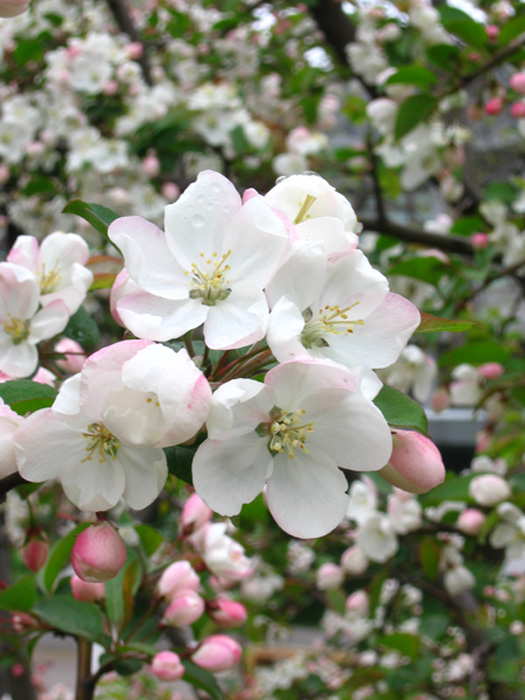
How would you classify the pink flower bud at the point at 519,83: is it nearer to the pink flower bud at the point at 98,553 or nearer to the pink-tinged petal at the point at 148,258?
the pink-tinged petal at the point at 148,258

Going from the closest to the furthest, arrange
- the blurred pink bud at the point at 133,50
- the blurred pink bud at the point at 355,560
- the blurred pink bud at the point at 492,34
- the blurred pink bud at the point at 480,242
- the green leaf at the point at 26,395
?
the green leaf at the point at 26,395 → the blurred pink bud at the point at 355,560 → the blurred pink bud at the point at 492,34 → the blurred pink bud at the point at 480,242 → the blurred pink bud at the point at 133,50

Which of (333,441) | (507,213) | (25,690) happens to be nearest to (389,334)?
(333,441)

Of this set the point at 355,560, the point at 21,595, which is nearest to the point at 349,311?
the point at 21,595

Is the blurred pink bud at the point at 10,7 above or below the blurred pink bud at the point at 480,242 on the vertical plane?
above

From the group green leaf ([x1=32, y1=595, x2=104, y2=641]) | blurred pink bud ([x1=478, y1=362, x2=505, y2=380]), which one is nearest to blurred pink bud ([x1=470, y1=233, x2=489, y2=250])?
blurred pink bud ([x1=478, y1=362, x2=505, y2=380])

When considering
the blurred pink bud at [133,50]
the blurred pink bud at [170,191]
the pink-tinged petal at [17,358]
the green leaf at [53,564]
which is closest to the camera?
the pink-tinged petal at [17,358]

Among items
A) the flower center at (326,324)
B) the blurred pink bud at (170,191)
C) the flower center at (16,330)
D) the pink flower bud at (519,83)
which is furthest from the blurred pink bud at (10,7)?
the blurred pink bud at (170,191)

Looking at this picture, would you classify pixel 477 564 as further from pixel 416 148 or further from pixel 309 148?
pixel 309 148
